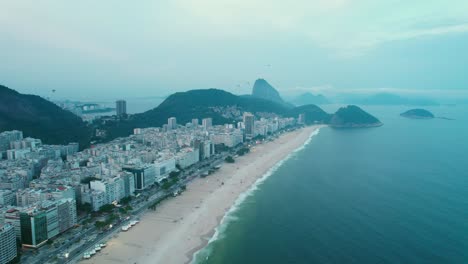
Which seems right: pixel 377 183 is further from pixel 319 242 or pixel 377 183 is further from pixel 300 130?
pixel 300 130

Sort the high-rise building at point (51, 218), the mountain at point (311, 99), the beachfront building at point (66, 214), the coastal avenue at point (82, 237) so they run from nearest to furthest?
the coastal avenue at point (82, 237)
the high-rise building at point (51, 218)
the beachfront building at point (66, 214)
the mountain at point (311, 99)

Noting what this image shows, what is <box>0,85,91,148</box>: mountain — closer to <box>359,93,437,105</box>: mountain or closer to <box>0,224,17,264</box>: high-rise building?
<box>0,224,17,264</box>: high-rise building

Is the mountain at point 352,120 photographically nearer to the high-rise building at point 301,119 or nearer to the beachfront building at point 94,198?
the high-rise building at point 301,119

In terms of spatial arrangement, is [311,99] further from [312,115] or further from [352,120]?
[352,120]

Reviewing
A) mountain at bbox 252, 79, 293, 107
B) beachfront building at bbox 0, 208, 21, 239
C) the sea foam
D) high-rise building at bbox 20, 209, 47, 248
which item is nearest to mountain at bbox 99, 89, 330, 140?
the sea foam

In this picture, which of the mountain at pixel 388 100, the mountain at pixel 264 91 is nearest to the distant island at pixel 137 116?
the mountain at pixel 264 91

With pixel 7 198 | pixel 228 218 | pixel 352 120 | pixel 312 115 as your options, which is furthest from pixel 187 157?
pixel 312 115
